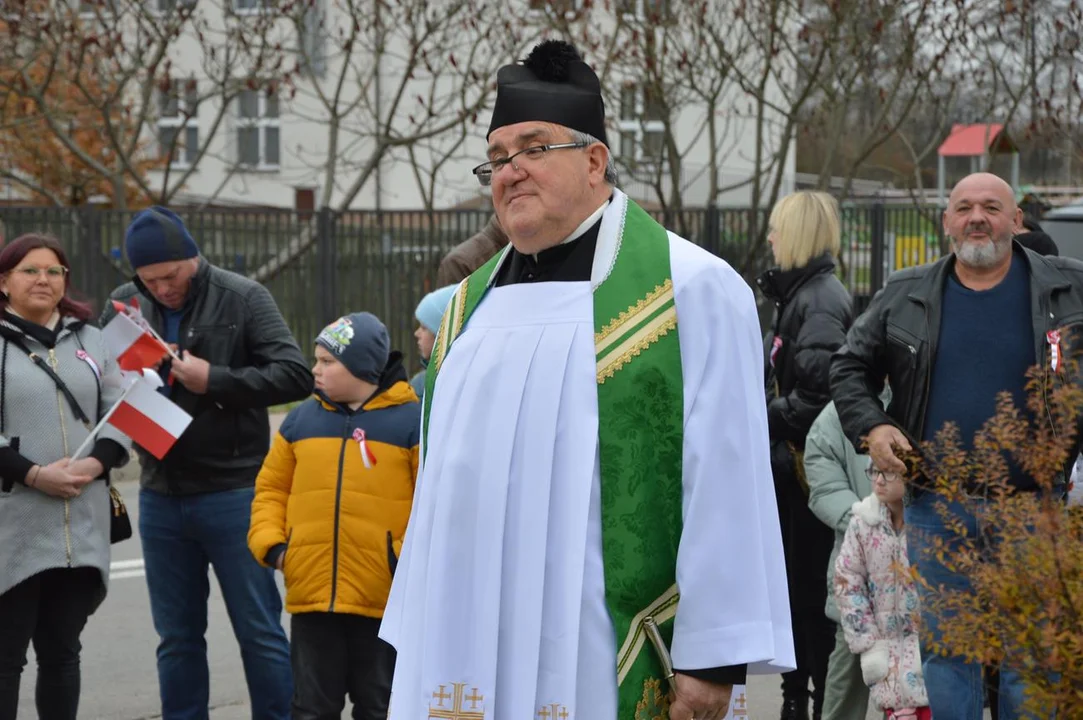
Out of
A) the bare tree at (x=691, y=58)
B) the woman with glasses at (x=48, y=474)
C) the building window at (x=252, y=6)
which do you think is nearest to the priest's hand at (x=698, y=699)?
the woman with glasses at (x=48, y=474)

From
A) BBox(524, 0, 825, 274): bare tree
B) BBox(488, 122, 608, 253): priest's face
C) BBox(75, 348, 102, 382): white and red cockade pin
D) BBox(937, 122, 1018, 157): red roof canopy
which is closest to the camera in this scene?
BBox(488, 122, 608, 253): priest's face

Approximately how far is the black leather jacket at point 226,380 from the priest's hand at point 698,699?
115 inches

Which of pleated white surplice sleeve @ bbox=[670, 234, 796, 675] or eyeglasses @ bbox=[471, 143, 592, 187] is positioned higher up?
eyeglasses @ bbox=[471, 143, 592, 187]

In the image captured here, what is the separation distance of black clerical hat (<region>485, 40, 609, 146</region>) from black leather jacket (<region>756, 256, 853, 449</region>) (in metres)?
2.62

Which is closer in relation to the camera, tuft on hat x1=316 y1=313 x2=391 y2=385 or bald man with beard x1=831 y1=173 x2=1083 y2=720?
bald man with beard x1=831 y1=173 x2=1083 y2=720

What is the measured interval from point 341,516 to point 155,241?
→ 1275mm

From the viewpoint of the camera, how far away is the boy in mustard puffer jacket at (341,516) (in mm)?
5297

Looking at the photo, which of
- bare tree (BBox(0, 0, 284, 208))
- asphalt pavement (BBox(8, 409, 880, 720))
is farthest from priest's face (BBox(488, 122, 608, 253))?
bare tree (BBox(0, 0, 284, 208))

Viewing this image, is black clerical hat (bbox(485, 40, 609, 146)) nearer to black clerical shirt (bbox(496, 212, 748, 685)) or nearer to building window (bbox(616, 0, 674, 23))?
black clerical shirt (bbox(496, 212, 748, 685))

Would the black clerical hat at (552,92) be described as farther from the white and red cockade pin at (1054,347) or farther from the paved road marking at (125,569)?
the paved road marking at (125,569)

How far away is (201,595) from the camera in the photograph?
6.01 m

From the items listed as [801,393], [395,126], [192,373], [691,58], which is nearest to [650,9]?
[691,58]

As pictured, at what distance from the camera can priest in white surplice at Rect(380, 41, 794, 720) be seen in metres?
3.30

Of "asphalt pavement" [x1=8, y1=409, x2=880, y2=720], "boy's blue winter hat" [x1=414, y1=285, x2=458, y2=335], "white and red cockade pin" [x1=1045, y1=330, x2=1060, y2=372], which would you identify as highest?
"boy's blue winter hat" [x1=414, y1=285, x2=458, y2=335]
